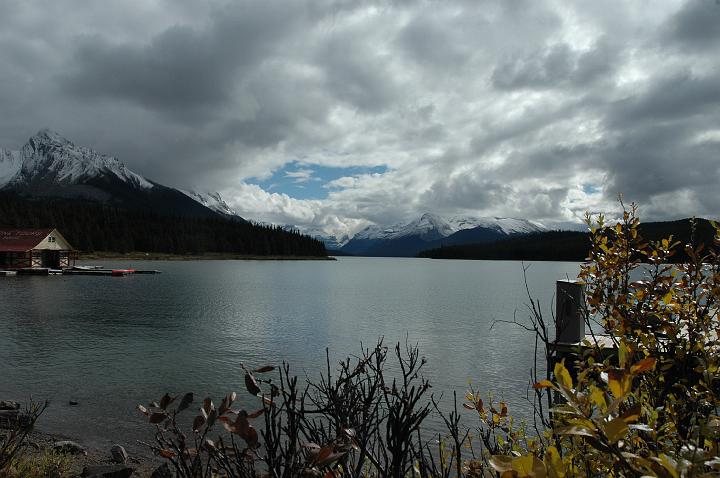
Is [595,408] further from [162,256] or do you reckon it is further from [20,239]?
[162,256]

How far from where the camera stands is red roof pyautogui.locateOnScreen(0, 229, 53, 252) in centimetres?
8386

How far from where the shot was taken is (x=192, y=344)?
1068 inches

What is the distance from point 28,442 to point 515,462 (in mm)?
15863

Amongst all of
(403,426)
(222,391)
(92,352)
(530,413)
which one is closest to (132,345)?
(92,352)

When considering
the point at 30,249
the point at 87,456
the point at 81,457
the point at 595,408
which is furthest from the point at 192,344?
the point at 30,249

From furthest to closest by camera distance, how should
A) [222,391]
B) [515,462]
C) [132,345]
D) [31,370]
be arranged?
[132,345], [31,370], [222,391], [515,462]

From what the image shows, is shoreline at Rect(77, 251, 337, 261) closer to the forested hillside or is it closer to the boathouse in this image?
the forested hillside

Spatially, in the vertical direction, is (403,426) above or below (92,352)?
above

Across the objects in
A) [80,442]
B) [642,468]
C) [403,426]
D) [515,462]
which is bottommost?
[80,442]

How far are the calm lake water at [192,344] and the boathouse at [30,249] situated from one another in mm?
39548

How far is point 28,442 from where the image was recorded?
42.1 feet

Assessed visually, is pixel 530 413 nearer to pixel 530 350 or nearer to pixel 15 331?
pixel 530 350

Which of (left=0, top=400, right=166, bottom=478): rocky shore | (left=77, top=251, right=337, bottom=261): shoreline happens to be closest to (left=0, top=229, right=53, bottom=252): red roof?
(left=77, top=251, right=337, bottom=261): shoreline

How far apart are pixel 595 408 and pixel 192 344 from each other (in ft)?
89.7
